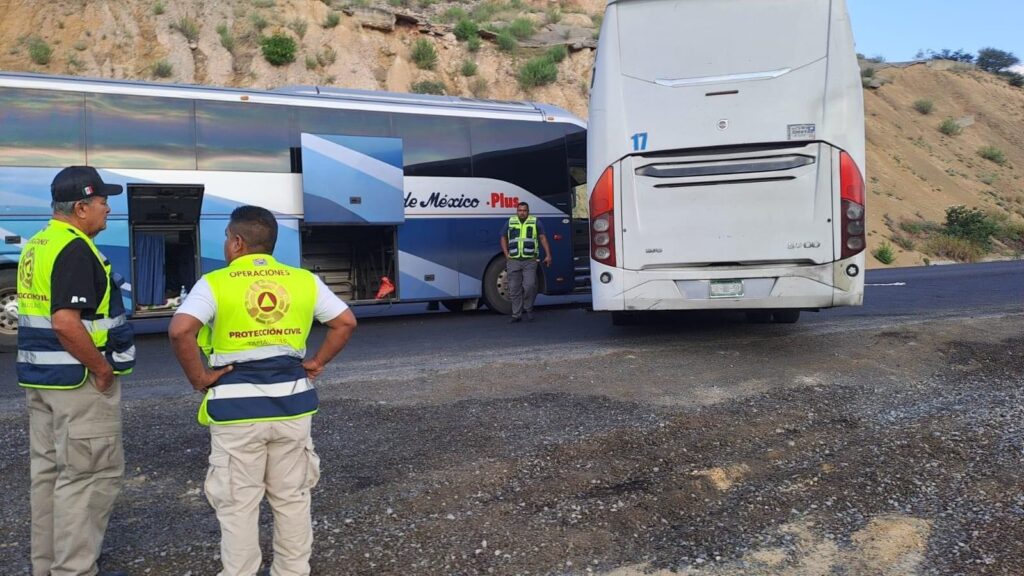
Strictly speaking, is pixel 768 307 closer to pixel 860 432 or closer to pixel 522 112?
pixel 860 432

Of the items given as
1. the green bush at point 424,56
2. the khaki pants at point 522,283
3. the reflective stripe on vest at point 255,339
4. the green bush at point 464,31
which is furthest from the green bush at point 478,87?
the reflective stripe on vest at point 255,339

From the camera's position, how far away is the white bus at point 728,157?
7461 millimetres

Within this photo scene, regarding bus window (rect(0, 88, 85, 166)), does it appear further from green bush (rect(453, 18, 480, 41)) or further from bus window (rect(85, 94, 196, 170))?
green bush (rect(453, 18, 480, 41))

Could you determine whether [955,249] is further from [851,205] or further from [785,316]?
[851,205]

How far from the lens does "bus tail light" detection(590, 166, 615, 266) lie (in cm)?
796

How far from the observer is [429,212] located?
13195 mm

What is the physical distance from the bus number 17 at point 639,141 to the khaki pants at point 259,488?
A: 519cm

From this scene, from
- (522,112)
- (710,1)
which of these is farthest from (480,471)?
(522,112)

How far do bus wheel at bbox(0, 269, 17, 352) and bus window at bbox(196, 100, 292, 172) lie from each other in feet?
9.09

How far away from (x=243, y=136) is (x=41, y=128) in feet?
8.24

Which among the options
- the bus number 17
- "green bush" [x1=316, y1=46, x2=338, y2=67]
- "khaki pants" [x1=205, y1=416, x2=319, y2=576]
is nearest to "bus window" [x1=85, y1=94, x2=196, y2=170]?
the bus number 17

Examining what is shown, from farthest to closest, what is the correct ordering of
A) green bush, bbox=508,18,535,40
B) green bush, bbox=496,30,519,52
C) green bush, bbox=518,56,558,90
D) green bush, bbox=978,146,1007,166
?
green bush, bbox=978,146,1007,166 → green bush, bbox=508,18,535,40 → green bush, bbox=496,30,519,52 → green bush, bbox=518,56,558,90

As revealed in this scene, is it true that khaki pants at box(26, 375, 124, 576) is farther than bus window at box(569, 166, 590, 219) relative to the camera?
No

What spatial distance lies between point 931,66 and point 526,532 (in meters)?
60.7
